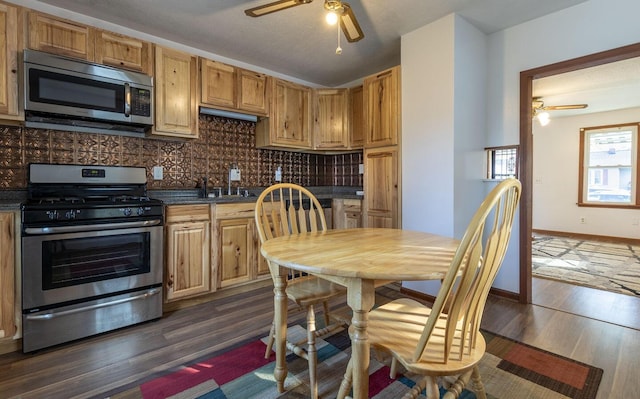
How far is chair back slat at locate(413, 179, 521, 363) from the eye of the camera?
0.84m

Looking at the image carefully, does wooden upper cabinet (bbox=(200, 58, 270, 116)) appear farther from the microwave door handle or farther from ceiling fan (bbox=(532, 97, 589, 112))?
ceiling fan (bbox=(532, 97, 589, 112))

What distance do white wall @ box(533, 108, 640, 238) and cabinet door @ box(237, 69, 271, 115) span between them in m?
6.05

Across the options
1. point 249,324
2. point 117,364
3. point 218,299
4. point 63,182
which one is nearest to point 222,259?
point 218,299

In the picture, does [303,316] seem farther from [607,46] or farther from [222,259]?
[607,46]

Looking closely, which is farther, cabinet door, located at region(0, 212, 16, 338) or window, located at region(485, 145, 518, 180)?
window, located at region(485, 145, 518, 180)

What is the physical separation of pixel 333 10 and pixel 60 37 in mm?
2030

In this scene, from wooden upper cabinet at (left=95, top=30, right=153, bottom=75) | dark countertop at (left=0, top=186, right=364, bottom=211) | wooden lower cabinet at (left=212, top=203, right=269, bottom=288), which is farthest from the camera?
wooden lower cabinet at (left=212, top=203, right=269, bottom=288)

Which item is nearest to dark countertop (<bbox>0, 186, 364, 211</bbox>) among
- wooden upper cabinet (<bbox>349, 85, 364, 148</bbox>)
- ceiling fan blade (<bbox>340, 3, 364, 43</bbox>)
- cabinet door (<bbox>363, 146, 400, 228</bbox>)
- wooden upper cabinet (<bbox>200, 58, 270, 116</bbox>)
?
cabinet door (<bbox>363, 146, 400, 228</bbox>)

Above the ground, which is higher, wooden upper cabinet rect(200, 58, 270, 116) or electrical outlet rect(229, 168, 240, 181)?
wooden upper cabinet rect(200, 58, 270, 116)

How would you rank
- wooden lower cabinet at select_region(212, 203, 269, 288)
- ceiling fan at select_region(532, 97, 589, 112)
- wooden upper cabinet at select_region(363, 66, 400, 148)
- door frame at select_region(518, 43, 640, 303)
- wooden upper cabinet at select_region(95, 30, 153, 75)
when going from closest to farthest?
wooden upper cabinet at select_region(95, 30, 153, 75), door frame at select_region(518, 43, 640, 303), wooden lower cabinet at select_region(212, 203, 269, 288), wooden upper cabinet at select_region(363, 66, 400, 148), ceiling fan at select_region(532, 97, 589, 112)

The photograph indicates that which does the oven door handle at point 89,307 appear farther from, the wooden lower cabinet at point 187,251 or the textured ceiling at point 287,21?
the textured ceiling at point 287,21

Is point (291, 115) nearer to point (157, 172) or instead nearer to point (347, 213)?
point (347, 213)

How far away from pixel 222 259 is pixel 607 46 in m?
3.62

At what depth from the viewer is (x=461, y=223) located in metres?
2.67
